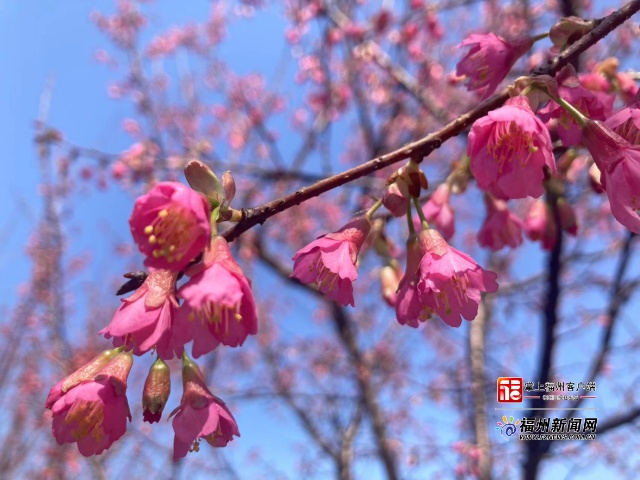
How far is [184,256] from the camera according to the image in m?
0.68

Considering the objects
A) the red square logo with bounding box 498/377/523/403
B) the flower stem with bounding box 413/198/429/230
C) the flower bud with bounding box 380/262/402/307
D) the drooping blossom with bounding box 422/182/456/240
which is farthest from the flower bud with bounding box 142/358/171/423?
the red square logo with bounding box 498/377/523/403

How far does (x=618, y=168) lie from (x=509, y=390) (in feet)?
6.29

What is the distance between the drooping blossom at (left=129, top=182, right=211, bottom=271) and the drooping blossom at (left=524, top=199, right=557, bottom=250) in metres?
1.23

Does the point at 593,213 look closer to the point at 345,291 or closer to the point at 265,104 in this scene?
the point at 265,104

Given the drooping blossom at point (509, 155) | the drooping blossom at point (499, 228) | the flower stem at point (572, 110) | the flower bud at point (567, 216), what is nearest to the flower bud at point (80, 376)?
the drooping blossom at point (509, 155)

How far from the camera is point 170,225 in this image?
2.29 feet

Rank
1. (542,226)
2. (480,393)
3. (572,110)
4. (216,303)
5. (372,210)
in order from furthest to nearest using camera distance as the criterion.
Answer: (480,393) → (542,226) → (372,210) → (572,110) → (216,303)

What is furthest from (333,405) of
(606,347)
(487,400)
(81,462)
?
(81,462)

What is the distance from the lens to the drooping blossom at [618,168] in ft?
2.45

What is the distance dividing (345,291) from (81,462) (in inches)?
258

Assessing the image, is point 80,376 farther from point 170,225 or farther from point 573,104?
point 573,104

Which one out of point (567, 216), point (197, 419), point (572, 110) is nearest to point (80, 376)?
point (197, 419)

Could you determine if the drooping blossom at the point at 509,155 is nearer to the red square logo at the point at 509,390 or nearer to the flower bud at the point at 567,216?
the flower bud at the point at 567,216

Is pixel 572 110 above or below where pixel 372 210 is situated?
above
